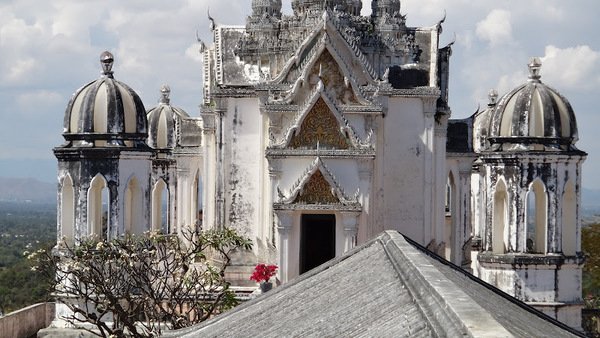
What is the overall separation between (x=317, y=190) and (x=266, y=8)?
A: 209 inches

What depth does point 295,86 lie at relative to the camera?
25.2 metres

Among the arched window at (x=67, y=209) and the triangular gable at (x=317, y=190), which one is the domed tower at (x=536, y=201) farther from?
the arched window at (x=67, y=209)

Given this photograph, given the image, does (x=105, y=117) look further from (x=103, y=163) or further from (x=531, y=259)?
(x=531, y=259)

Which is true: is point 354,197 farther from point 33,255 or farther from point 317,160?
point 33,255

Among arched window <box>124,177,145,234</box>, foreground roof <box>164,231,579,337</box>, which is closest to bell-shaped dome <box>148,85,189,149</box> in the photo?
arched window <box>124,177,145,234</box>

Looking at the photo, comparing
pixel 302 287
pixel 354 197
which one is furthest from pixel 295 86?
pixel 302 287

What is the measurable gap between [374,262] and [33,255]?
11.8m

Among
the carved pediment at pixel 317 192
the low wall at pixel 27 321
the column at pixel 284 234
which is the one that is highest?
the carved pediment at pixel 317 192

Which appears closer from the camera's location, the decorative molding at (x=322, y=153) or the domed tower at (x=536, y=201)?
the domed tower at (x=536, y=201)

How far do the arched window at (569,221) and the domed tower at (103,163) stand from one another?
30.9ft

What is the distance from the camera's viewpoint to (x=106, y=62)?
26109mm

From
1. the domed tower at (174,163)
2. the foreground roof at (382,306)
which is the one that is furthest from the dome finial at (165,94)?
the foreground roof at (382,306)

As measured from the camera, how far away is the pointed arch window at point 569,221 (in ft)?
82.6

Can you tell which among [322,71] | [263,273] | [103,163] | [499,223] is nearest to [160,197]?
[103,163]
